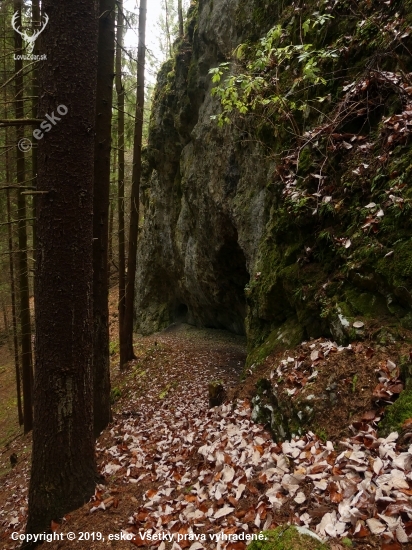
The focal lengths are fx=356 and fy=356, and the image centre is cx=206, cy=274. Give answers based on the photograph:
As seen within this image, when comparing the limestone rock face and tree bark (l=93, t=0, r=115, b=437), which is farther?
the limestone rock face

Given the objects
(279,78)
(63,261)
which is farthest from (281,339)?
(279,78)

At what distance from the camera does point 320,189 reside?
16.6ft

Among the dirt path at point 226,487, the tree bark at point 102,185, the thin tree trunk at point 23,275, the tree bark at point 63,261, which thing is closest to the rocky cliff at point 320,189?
the dirt path at point 226,487

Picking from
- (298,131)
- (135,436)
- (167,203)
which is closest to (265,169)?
(298,131)

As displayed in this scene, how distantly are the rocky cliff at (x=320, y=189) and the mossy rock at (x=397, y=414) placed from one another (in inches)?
30.5

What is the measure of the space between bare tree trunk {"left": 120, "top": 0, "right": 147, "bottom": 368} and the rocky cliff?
1916 millimetres

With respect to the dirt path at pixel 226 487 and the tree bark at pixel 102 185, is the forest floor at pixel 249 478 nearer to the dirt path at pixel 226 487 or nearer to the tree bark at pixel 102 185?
the dirt path at pixel 226 487

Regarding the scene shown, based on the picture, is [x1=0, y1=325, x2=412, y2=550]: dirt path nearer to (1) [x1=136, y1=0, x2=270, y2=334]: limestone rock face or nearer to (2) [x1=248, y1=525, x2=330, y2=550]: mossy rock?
(2) [x1=248, y1=525, x2=330, y2=550]: mossy rock

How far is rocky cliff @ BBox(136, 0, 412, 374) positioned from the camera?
3.88 metres

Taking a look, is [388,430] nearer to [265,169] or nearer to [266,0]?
[265,169]

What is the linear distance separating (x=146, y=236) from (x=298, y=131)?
1155cm

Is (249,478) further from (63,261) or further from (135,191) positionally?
(135,191)

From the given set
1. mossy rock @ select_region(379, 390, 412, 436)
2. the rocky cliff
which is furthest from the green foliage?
mossy rock @ select_region(379, 390, 412, 436)

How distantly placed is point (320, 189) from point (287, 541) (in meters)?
4.21
